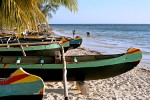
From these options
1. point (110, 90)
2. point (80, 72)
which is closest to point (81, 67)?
point (80, 72)

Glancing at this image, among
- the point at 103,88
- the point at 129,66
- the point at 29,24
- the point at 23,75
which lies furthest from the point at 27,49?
the point at 23,75

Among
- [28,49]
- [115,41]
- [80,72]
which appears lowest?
[115,41]

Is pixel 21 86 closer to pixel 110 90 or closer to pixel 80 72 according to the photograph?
pixel 80 72

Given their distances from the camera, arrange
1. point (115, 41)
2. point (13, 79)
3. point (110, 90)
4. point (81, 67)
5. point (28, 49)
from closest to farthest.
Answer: point (13, 79) < point (81, 67) < point (110, 90) < point (28, 49) < point (115, 41)

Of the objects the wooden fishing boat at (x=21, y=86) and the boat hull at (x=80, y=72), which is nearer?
the wooden fishing boat at (x=21, y=86)

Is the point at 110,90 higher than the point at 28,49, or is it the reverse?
the point at 28,49

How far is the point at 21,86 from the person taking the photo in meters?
4.19

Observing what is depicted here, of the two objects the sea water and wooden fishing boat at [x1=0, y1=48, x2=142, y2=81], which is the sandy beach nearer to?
wooden fishing boat at [x1=0, y1=48, x2=142, y2=81]

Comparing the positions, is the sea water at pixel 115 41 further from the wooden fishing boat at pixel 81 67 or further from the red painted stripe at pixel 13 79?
the red painted stripe at pixel 13 79

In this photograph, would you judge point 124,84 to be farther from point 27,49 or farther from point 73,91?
point 27,49

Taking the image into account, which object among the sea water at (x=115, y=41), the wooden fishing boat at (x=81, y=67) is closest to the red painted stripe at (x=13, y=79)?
the wooden fishing boat at (x=81, y=67)

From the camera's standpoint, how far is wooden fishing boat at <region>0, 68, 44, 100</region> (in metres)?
4.16

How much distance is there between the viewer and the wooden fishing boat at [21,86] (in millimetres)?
4156

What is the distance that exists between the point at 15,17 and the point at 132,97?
11.7 feet
